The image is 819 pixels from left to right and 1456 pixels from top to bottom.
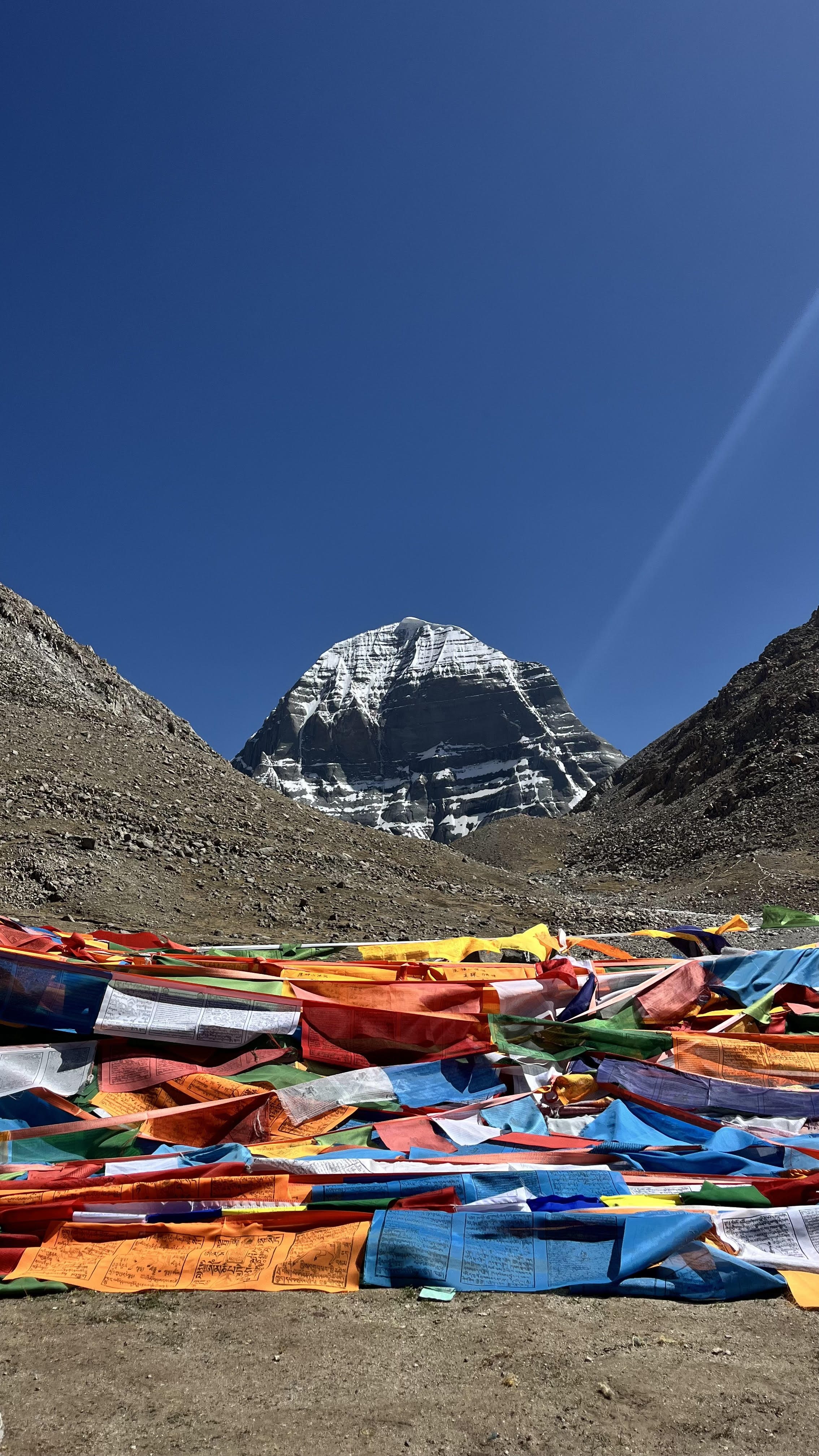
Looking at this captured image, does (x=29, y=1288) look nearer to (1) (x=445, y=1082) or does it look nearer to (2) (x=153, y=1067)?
(2) (x=153, y=1067)

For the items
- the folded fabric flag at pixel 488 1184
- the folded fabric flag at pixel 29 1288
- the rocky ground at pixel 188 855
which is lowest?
the folded fabric flag at pixel 29 1288

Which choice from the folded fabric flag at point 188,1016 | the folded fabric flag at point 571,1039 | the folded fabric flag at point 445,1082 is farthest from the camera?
the folded fabric flag at point 571,1039

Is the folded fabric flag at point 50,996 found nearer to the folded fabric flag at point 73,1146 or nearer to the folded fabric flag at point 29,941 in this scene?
the folded fabric flag at point 29,941

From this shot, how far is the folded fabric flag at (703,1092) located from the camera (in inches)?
231

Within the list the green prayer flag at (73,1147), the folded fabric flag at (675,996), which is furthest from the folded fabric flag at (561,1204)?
the folded fabric flag at (675,996)

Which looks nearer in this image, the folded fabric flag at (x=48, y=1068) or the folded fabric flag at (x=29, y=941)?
the folded fabric flag at (x=48, y=1068)

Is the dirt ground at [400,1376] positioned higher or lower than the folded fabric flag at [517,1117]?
lower

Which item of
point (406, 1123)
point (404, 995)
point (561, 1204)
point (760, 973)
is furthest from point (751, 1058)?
point (561, 1204)

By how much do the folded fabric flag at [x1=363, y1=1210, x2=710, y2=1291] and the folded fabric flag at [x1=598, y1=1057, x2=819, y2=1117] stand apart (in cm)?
249

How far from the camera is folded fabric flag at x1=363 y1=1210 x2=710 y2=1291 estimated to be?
11.4 feet

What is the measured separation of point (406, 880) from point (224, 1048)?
1485 centimetres

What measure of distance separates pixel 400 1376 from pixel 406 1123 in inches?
100

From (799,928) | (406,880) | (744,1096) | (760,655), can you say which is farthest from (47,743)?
(760,655)

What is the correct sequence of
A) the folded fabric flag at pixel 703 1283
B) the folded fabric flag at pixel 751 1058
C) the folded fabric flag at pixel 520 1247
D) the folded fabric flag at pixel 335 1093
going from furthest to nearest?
the folded fabric flag at pixel 751 1058
the folded fabric flag at pixel 335 1093
the folded fabric flag at pixel 520 1247
the folded fabric flag at pixel 703 1283
